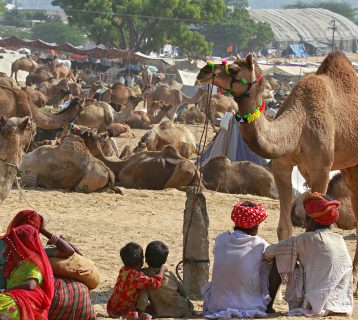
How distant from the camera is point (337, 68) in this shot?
34.0 feet

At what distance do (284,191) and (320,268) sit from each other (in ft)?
6.49

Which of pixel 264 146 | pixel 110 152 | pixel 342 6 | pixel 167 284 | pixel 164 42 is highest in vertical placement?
pixel 264 146

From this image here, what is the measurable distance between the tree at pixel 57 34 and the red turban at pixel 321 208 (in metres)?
122

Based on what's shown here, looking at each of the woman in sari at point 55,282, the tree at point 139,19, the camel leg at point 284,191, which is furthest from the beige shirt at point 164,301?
the tree at point 139,19

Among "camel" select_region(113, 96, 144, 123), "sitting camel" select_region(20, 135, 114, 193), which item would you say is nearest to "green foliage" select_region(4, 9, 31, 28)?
"camel" select_region(113, 96, 144, 123)

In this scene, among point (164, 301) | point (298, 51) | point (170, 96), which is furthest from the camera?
point (298, 51)

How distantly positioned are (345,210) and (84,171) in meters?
3.91

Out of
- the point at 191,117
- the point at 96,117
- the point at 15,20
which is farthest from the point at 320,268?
the point at 15,20

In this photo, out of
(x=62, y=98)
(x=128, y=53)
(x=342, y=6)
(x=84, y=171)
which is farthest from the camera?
(x=342, y=6)

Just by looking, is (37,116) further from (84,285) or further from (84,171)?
(84,285)

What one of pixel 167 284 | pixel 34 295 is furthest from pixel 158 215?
pixel 34 295

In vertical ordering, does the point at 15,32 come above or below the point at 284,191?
below

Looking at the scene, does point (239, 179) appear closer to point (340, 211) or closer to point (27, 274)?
point (340, 211)

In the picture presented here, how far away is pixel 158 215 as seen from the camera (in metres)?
13.7
